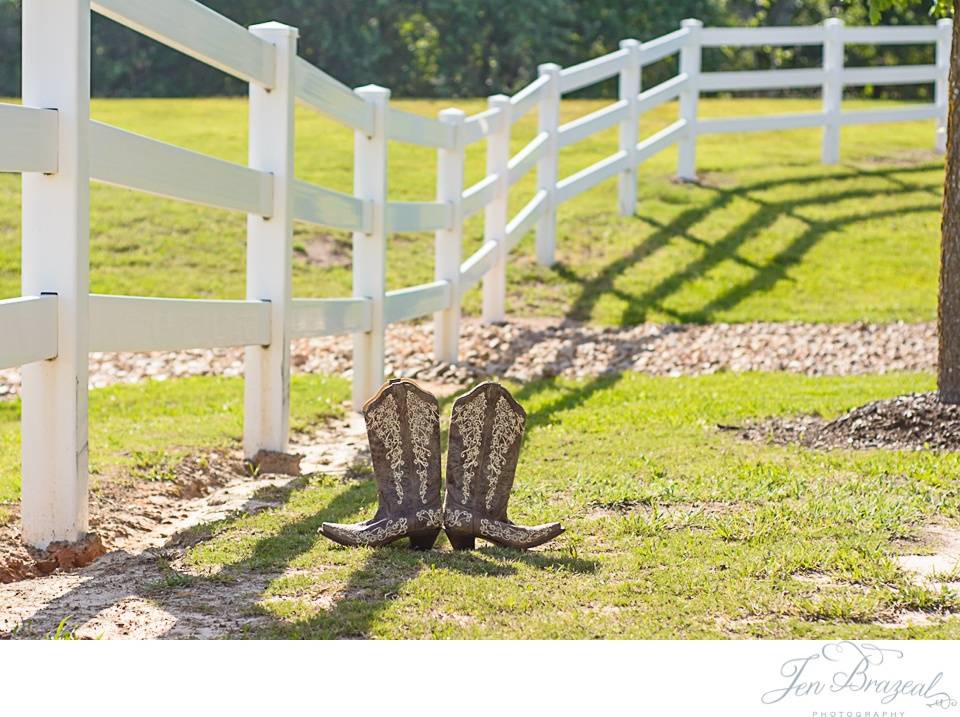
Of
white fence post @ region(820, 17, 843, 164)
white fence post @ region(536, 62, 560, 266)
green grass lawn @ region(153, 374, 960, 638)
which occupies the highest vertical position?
white fence post @ region(820, 17, 843, 164)

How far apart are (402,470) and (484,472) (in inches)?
11.8

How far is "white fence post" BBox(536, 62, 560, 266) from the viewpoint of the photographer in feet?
40.1

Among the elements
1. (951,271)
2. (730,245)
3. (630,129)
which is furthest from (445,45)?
(951,271)

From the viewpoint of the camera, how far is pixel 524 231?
11.6 metres

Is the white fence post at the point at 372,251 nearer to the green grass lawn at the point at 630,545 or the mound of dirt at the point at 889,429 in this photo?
the green grass lawn at the point at 630,545

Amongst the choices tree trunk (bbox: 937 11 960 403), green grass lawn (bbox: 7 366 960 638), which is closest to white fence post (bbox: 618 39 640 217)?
green grass lawn (bbox: 7 366 960 638)

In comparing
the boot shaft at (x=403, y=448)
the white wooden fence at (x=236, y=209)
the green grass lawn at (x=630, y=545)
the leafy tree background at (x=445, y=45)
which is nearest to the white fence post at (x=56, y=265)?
the white wooden fence at (x=236, y=209)

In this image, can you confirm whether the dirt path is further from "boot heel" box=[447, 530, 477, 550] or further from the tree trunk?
the tree trunk

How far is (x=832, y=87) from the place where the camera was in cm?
1670

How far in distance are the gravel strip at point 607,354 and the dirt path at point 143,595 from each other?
164 inches

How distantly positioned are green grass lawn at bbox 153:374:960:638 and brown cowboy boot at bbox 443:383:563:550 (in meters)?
0.09

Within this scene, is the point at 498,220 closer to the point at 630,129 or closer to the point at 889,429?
the point at 630,129
